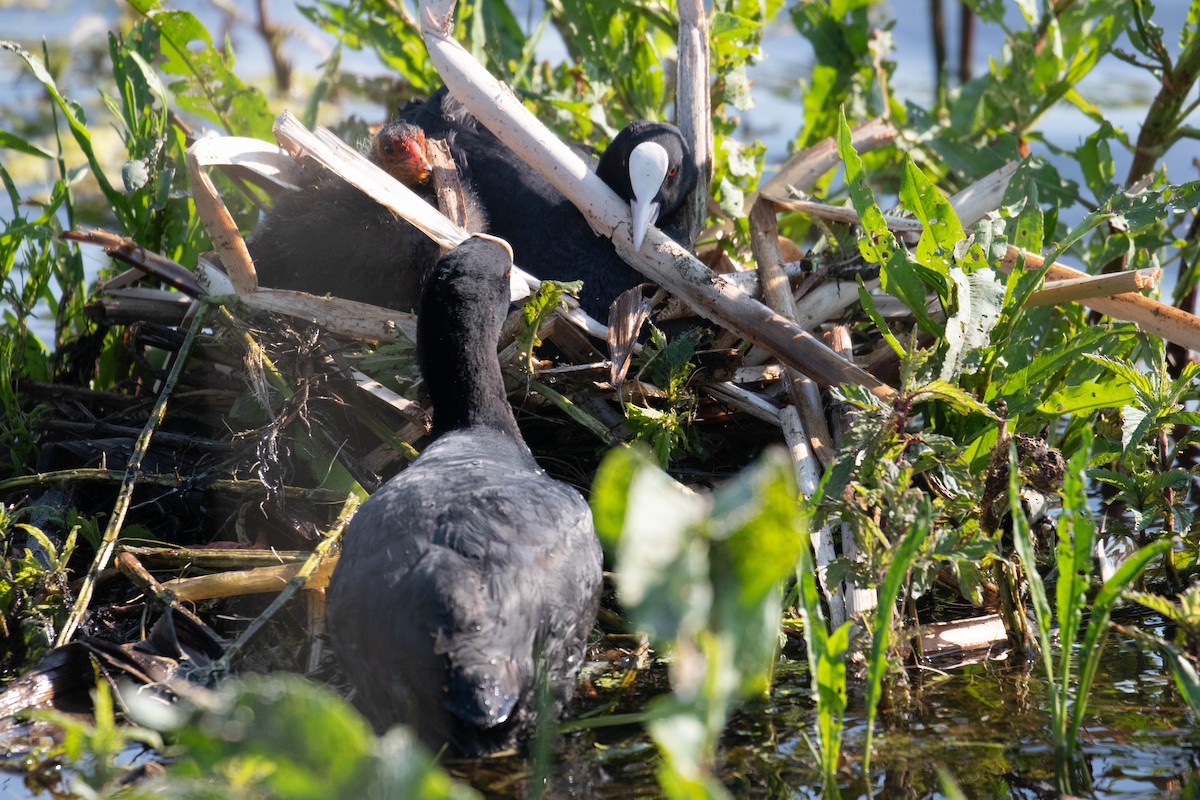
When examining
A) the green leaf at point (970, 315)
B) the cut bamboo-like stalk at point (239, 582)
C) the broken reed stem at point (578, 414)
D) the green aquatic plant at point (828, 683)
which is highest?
the green leaf at point (970, 315)

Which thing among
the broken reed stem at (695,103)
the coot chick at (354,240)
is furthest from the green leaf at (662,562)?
the broken reed stem at (695,103)

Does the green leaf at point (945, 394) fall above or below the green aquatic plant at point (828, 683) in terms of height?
above

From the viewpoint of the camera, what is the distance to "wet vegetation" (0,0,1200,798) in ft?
5.19

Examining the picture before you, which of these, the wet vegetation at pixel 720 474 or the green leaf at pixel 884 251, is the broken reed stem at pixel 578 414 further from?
the green leaf at pixel 884 251

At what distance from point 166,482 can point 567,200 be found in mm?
1582

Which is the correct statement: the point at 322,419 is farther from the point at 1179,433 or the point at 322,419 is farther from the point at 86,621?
the point at 1179,433

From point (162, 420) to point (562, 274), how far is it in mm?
1203

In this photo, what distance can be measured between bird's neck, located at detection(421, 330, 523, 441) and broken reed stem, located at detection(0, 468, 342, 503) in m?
0.36

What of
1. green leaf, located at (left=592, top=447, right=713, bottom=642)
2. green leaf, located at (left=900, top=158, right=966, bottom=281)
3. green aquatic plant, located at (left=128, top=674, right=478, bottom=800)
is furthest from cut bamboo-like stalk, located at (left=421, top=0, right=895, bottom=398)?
green aquatic plant, located at (left=128, top=674, right=478, bottom=800)

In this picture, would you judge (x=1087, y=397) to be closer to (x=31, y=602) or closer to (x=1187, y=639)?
(x=1187, y=639)

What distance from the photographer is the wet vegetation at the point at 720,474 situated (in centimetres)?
158

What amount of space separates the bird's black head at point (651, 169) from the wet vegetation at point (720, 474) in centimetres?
22

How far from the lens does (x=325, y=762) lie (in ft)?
4.33

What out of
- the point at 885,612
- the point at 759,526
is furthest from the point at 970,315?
the point at 759,526
